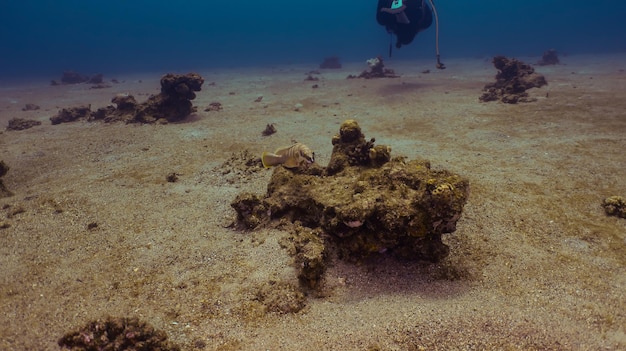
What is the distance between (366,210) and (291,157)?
206 cm

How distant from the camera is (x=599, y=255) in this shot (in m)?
3.96

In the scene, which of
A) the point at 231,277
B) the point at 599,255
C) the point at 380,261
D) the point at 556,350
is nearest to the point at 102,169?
the point at 231,277

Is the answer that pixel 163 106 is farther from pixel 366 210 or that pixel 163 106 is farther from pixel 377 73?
pixel 377 73

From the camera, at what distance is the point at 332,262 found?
12.8 ft

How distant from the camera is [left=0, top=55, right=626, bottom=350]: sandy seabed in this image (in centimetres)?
306

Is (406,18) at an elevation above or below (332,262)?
above

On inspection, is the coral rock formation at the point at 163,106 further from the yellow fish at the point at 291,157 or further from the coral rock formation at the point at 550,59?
the coral rock formation at the point at 550,59

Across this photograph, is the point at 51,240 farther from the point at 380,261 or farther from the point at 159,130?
the point at 159,130

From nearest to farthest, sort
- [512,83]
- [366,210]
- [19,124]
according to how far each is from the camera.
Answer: [366,210] → [19,124] → [512,83]

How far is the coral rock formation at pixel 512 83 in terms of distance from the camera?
1309 centimetres

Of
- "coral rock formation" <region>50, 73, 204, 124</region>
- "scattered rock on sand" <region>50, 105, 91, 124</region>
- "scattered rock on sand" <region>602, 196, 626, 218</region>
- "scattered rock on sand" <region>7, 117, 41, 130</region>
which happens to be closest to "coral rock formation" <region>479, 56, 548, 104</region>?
"scattered rock on sand" <region>602, 196, 626, 218</region>

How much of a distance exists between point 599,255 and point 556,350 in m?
1.98

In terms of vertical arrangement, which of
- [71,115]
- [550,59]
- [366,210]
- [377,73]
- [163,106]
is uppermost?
[550,59]

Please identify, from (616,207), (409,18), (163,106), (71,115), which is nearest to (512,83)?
(409,18)
